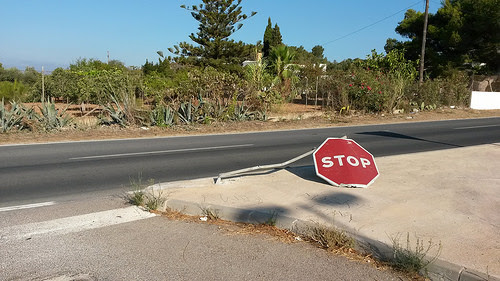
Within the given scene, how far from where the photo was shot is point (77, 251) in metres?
4.10

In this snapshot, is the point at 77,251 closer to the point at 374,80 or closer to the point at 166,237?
the point at 166,237

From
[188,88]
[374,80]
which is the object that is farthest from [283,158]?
[374,80]

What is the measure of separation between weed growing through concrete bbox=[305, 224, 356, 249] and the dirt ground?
35.1 feet

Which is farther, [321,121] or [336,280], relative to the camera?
[321,121]

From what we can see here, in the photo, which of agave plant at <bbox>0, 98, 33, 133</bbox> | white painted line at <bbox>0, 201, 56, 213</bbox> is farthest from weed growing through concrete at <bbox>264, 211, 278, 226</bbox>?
agave plant at <bbox>0, 98, 33, 133</bbox>

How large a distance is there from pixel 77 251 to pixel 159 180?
323 cm

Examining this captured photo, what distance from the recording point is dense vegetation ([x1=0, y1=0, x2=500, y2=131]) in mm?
16741

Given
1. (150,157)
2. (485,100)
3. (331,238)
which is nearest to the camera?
(331,238)

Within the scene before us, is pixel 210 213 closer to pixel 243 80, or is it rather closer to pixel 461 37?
pixel 243 80

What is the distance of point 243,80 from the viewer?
18.6 metres

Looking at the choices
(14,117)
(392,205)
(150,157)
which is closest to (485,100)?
(150,157)

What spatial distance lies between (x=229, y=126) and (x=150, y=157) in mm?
7323

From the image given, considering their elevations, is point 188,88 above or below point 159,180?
above

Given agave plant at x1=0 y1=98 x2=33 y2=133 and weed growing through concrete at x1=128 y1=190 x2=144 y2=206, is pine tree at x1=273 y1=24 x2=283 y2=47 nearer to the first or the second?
agave plant at x1=0 y1=98 x2=33 y2=133
